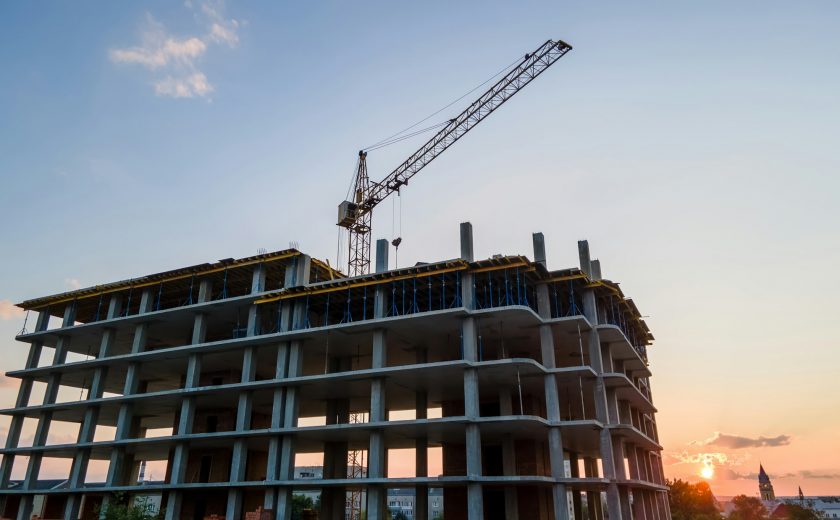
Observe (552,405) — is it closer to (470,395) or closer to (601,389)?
(601,389)

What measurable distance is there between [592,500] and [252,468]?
31.4 m

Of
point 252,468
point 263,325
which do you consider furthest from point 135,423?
point 263,325

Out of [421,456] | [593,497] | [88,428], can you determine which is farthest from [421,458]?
[88,428]

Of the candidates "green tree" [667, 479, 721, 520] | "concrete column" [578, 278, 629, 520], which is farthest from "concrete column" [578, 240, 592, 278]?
"green tree" [667, 479, 721, 520]

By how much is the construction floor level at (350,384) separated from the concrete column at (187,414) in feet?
0.43

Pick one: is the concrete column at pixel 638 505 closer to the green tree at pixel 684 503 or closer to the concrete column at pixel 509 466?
the concrete column at pixel 509 466

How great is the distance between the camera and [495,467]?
45500mm

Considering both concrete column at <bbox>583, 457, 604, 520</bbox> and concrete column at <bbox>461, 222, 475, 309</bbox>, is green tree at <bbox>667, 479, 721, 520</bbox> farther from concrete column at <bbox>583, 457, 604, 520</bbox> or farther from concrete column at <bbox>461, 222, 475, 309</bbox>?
concrete column at <bbox>461, 222, 475, 309</bbox>

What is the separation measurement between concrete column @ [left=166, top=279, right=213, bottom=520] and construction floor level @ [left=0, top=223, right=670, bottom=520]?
0.43ft

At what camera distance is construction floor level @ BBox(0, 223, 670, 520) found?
121 feet

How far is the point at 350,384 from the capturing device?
40.4m

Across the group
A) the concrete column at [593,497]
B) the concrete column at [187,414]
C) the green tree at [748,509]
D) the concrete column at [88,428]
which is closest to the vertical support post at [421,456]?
the concrete column at [187,414]

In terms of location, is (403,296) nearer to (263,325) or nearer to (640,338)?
(263,325)

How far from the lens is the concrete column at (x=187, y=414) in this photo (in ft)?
135
